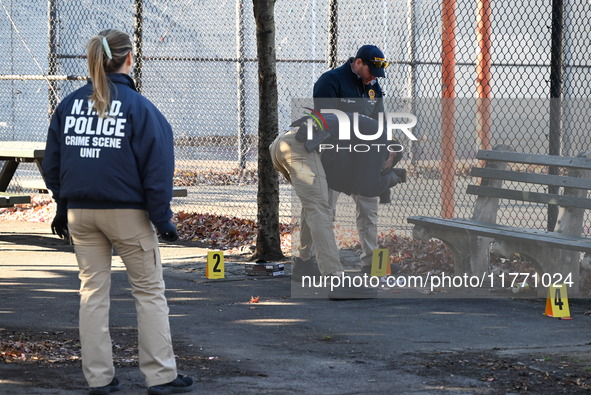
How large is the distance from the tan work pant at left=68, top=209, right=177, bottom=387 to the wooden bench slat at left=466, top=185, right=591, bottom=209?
3.90 metres

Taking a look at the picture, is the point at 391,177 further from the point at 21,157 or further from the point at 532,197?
the point at 21,157

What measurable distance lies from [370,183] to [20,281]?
3.11 m

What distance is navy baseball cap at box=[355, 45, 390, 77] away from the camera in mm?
8711

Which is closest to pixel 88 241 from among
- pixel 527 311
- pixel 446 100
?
pixel 527 311

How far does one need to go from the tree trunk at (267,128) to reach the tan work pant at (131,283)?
4543mm

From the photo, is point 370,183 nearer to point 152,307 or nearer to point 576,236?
point 576,236

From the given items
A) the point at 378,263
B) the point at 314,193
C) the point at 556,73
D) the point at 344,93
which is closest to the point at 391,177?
the point at 378,263

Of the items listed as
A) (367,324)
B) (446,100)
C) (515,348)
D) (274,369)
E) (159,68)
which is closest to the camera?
(274,369)

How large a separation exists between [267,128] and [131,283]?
4.63m

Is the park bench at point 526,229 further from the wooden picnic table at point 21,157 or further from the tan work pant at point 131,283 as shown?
the wooden picnic table at point 21,157

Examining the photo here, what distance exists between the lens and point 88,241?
535 cm

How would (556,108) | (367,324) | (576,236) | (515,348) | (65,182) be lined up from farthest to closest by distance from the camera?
(556,108)
(576,236)
(367,324)
(515,348)
(65,182)

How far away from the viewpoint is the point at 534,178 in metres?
8.49

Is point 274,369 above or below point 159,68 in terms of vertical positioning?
below
